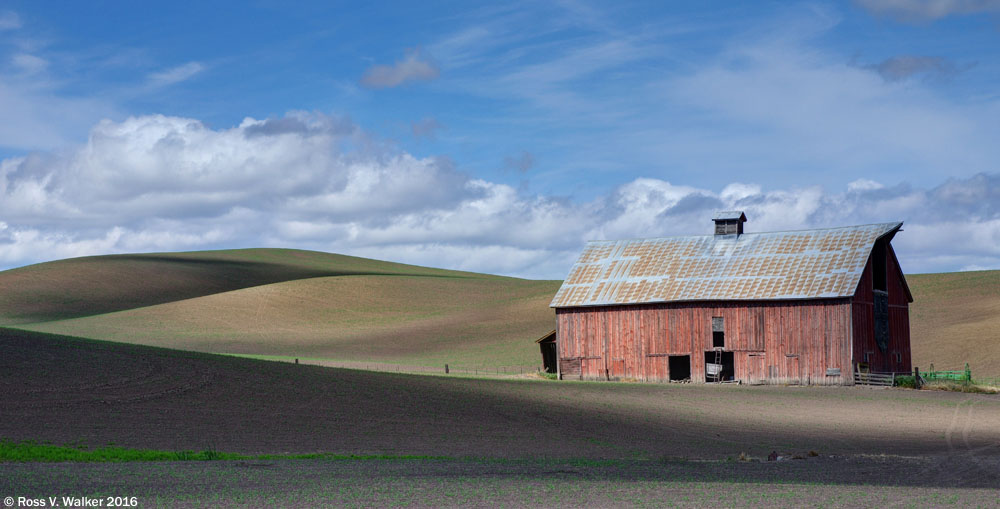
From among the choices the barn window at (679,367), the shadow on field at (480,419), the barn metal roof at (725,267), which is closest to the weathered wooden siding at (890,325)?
the barn metal roof at (725,267)

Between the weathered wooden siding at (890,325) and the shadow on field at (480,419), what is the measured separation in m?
6.46

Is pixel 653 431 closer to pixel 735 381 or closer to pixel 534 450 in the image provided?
pixel 534 450

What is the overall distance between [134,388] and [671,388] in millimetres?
22707

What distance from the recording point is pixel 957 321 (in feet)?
219

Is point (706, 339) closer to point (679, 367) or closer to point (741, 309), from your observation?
point (679, 367)

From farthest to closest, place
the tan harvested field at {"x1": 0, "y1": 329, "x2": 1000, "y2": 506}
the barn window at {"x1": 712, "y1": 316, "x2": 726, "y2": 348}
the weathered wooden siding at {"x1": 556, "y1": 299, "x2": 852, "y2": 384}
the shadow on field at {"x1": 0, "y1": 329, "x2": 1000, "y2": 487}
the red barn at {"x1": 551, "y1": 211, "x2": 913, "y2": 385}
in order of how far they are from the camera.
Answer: the barn window at {"x1": 712, "y1": 316, "x2": 726, "y2": 348}, the red barn at {"x1": 551, "y1": 211, "x2": 913, "y2": 385}, the weathered wooden siding at {"x1": 556, "y1": 299, "x2": 852, "y2": 384}, the shadow on field at {"x1": 0, "y1": 329, "x2": 1000, "y2": 487}, the tan harvested field at {"x1": 0, "y1": 329, "x2": 1000, "y2": 506}

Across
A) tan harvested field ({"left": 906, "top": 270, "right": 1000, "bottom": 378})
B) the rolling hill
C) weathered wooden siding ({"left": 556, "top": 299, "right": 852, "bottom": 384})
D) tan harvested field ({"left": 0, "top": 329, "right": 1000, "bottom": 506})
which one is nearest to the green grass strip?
tan harvested field ({"left": 0, "top": 329, "right": 1000, "bottom": 506})

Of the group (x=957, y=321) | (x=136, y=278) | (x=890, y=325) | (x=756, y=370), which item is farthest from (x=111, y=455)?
(x=136, y=278)

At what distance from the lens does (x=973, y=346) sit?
58250 mm

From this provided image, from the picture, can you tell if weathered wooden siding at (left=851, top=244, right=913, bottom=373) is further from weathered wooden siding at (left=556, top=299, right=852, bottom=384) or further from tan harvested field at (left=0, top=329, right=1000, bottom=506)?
Result: tan harvested field at (left=0, top=329, right=1000, bottom=506)

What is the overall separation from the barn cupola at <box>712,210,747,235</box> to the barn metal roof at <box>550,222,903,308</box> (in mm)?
473

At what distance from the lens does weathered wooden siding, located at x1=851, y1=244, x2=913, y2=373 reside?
46.5 metres

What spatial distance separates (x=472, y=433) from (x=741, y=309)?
83.8 ft

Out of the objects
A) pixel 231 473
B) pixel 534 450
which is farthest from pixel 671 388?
pixel 231 473
